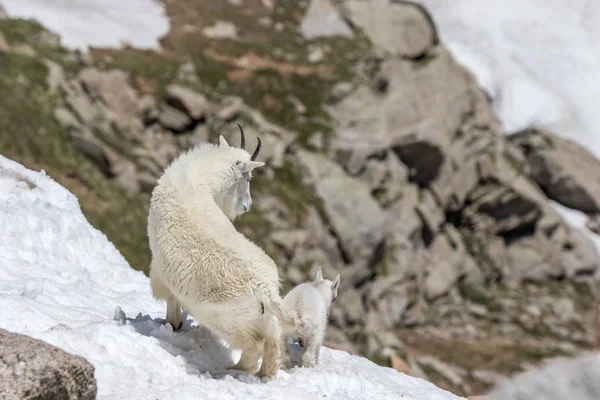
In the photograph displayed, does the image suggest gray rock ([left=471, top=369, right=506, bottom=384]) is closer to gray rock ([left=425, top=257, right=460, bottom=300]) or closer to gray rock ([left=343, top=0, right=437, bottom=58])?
gray rock ([left=425, top=257, right=460, bottom=300])

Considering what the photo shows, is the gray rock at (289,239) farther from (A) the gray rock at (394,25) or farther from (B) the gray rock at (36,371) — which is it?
(B) the gray rock at (36,371)

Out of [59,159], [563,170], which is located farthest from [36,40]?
[563,170]

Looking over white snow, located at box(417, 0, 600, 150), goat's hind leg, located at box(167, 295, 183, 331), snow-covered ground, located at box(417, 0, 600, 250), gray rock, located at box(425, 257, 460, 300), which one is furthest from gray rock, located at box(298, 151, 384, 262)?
snow-covered ground, located at box(417, 0, 600, 250)

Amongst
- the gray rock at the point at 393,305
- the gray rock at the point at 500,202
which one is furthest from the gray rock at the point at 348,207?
the gray rock at the point at 500,202

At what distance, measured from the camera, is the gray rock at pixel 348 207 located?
35.7 metres

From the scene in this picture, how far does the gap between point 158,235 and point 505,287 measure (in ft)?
139

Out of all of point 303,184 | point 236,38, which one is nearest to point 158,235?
point 303,184

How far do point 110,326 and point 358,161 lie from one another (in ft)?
106

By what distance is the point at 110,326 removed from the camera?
308 inches

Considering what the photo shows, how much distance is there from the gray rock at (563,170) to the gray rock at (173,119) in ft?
104

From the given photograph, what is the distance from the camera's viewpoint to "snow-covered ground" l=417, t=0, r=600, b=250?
227 ft

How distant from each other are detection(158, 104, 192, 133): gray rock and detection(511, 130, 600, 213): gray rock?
104ft

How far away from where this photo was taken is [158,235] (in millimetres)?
8195

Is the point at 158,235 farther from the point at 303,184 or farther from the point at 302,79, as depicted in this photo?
the point at 302,79
